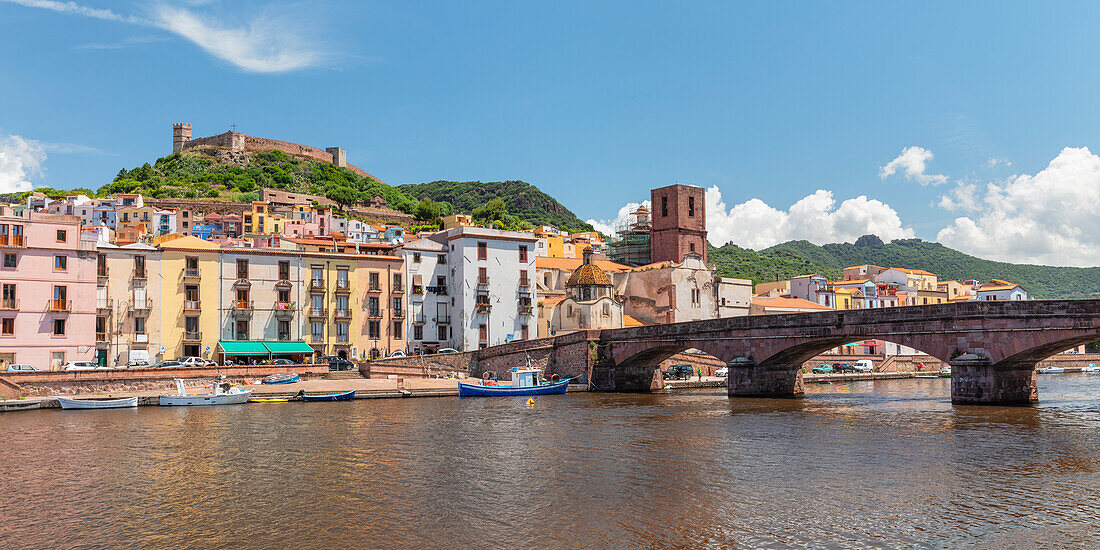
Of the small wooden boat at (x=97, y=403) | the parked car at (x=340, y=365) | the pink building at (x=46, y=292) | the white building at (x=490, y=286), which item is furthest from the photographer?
the white building at (x=490, y=286)

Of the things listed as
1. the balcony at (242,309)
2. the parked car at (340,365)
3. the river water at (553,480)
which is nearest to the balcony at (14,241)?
the balcony at (242,309)

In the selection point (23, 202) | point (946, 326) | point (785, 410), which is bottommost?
point (785, 410)

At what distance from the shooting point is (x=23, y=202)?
162 meters

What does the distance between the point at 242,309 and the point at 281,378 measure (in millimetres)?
9880

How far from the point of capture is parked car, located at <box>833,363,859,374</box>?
9890 centimetres

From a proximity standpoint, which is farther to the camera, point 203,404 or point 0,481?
point 203,404

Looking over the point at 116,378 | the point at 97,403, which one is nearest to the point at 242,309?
the point at 116,378

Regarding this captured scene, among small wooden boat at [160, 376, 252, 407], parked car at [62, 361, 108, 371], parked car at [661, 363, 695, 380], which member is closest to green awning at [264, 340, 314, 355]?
small wooden boat at [160, 376, 252, 407]

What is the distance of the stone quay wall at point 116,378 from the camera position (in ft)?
178

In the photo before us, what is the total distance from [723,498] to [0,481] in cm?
2333

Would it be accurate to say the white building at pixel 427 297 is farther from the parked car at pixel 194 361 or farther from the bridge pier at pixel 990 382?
the bridge pier at pixel 990 382

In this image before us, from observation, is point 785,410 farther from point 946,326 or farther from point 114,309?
point 114,309

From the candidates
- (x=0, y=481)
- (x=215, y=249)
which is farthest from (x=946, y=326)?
(x=215, y=249)

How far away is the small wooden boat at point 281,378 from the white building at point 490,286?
1851cm
